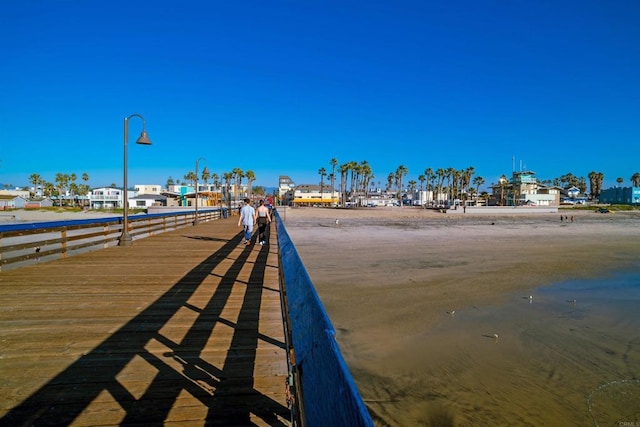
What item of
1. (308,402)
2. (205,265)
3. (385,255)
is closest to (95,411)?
(308,402)

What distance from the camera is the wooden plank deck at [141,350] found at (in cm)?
269

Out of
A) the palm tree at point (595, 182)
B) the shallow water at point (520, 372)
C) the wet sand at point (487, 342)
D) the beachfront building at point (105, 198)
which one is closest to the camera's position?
the shallow water at point (520, 372)

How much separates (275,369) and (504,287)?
11.8 m

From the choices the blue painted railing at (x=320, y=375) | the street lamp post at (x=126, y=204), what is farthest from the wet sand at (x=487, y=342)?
the street lamp post at (x=126, y=204)

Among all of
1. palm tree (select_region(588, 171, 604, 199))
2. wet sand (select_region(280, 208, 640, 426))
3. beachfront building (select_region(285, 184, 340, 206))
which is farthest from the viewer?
palm tree (select_region(588, 171, 604, 199))

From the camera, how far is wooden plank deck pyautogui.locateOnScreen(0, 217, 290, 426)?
269 centimetres

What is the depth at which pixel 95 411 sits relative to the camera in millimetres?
2662

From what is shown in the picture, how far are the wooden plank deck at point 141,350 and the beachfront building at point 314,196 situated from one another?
4459 inches

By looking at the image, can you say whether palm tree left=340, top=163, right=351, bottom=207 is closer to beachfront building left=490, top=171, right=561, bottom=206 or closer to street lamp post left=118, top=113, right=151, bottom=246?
beachfront building left=490, top=171, right=561, bottom=206

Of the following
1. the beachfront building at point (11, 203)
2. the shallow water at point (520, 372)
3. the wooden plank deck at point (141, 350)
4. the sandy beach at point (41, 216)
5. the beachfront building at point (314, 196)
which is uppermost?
the beachfront building at point (314, 196)

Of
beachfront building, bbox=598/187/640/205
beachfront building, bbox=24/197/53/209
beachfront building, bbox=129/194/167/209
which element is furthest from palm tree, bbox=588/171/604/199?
beachfront building, bbox=24/197/53/209

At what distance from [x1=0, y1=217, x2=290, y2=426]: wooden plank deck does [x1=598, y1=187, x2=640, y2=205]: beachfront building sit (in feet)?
454

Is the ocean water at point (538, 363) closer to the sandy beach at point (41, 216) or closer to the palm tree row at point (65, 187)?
the sandy beach at point (41, 216)

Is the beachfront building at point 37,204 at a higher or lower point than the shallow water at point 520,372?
higher
